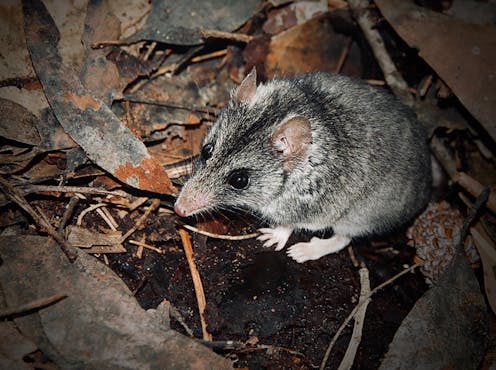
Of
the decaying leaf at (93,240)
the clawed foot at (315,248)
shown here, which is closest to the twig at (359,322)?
the clawed foot at (315,248)

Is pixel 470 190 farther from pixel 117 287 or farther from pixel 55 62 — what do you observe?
pixel 55 62

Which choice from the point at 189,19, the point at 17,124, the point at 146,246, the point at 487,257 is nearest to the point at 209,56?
the point at 189,19

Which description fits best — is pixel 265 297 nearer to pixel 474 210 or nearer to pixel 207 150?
pixel 207 150

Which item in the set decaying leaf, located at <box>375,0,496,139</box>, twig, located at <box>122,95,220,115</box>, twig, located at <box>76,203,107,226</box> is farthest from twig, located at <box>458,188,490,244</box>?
twig, located at <box>76,203,107,226</box>

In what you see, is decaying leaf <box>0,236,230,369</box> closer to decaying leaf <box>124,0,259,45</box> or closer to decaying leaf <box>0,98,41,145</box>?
decaying leaf <box>0,98,41,145</box>

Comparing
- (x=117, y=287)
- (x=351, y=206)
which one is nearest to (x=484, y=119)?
(x=351, y=206)

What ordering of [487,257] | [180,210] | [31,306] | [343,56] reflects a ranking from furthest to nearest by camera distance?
1. [343,56]
2. [487,257]
3. [180,210]
4. [31,306]
